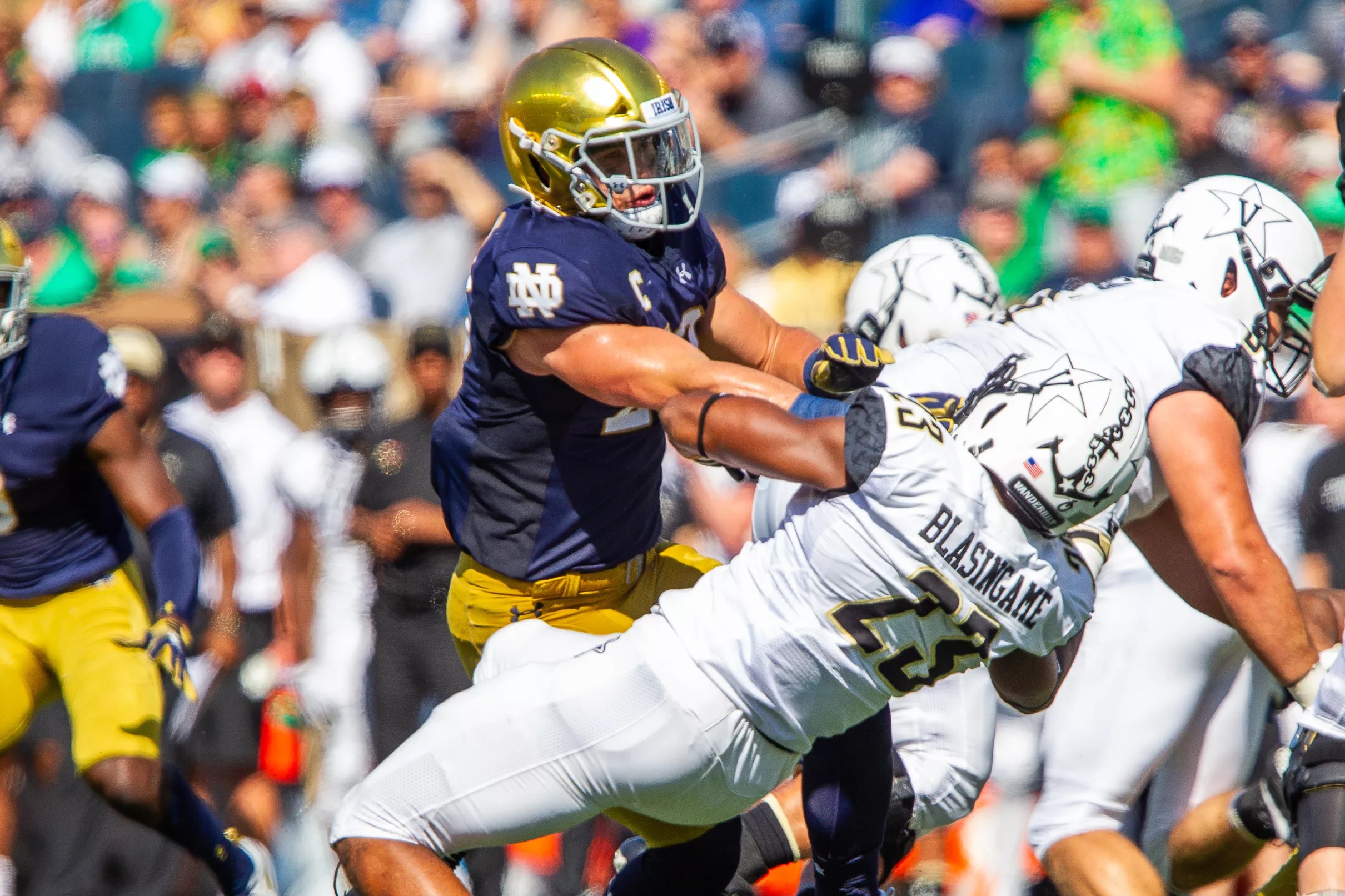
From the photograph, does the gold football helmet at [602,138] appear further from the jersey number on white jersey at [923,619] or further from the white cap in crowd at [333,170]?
the white cap in crowd at [333,170]

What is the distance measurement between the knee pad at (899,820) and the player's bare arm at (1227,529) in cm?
96

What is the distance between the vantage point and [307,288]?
8.51 metres

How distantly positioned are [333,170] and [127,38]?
10.2ft

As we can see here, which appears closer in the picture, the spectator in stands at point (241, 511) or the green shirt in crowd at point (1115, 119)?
the spectator in stands at point (241, 511)

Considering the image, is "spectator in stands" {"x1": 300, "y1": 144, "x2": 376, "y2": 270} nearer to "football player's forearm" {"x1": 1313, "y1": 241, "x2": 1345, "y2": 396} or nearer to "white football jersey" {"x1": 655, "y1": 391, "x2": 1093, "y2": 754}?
"white football jersey" {"x1": 655, "y1": 391, "x2": 1093, "y2": 754}

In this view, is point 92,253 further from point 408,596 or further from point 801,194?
point 801,194

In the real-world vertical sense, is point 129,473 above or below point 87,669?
above

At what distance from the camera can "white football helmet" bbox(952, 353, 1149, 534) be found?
3.11 metres

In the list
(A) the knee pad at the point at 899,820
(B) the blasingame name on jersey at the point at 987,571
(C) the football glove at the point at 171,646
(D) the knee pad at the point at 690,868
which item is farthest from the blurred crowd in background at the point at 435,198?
(B) the blasingame name on jersey at the point at 987,571

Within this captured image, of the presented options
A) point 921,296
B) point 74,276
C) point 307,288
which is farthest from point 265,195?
point 921,296

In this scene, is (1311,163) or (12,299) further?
(1311,163)

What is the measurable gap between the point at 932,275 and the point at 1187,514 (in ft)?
A: 4.19

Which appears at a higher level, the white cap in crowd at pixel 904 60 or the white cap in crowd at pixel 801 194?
the white cap in crowd at pixel 904 60

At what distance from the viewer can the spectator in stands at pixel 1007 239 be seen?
24.1 feet
